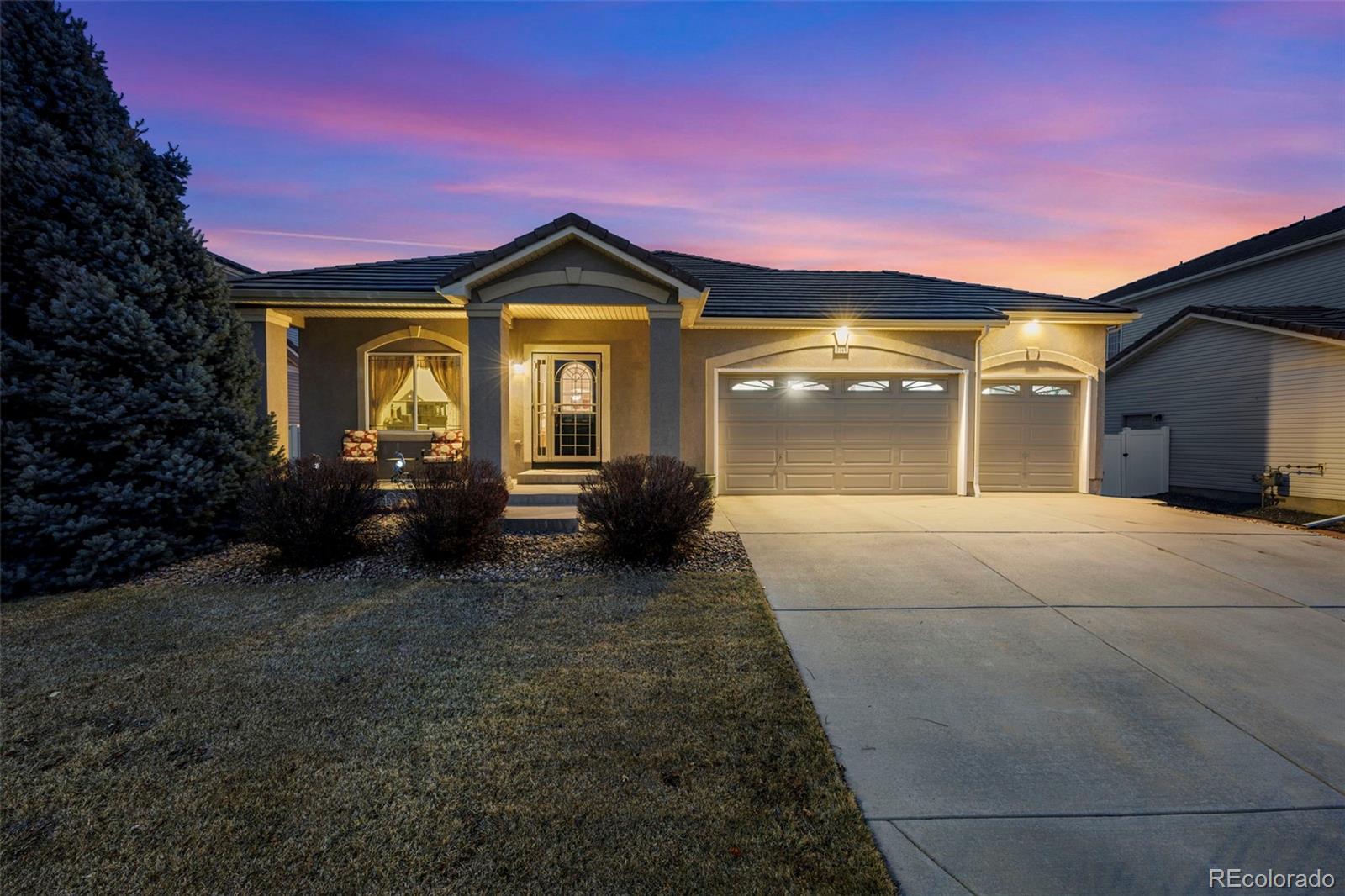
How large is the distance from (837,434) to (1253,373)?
8.64 metres

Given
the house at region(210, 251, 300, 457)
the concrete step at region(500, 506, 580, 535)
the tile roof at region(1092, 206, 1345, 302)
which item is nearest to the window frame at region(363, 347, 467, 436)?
the house at region(210, 251, 300, 457)

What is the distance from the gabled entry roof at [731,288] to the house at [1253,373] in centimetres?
307

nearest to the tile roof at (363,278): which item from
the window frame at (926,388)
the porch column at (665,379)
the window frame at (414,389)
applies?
the window frame at (414,389)

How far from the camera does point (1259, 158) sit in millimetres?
12758

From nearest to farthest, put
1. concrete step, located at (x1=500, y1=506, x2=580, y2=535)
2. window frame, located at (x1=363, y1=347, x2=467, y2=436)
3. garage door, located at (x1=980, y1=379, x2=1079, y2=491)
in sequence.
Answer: concrete step, located at (x1=500, y1=506, x2=580, y2=535) → window frame, located at (x1=363, y1=347, x2=467, y2=436) → garage door, located at (x1=980, y1=379, x2=1079, y2=491)

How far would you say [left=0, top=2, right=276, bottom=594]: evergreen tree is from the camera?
5.28 m

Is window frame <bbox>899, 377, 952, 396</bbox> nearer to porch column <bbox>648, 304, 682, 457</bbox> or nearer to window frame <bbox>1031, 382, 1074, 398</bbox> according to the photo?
window frame <bbox>1031, 382, 1074, 398</bbox>

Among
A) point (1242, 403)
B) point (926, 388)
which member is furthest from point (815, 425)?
point (1242, 403)

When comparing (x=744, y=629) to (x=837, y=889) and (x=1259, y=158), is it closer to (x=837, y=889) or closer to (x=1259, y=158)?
(x=837, y=889)

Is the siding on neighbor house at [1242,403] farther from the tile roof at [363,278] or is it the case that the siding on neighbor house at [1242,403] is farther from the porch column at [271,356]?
the porch column at [271,356]

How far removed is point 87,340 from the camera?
18.0ft

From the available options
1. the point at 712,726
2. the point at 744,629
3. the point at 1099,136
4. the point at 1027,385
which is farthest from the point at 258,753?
the point at 1099,136

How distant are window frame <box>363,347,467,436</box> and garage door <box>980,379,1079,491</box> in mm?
10127
